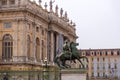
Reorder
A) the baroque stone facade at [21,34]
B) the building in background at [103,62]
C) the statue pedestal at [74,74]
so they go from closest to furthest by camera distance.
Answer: the statue pedestal at [74,74], the baroque stone facade at [21,34], the building in background at [103,62]

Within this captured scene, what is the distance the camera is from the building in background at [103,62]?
5039 inches

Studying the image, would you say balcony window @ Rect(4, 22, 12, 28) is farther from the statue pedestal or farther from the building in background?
the building in background

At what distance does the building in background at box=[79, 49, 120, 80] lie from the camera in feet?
420

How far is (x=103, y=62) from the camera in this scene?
Result: 130m

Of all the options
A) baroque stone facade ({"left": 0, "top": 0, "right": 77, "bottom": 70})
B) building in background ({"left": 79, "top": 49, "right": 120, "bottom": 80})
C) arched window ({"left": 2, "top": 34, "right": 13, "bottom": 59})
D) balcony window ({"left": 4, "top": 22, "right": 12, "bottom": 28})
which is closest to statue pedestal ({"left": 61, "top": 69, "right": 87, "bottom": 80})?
baroque stone facade ({"left": 0, "top": 0, "right": 77, "bottom": 70})

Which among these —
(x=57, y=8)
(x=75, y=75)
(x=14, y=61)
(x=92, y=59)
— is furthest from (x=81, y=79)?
(x=92, y=59)

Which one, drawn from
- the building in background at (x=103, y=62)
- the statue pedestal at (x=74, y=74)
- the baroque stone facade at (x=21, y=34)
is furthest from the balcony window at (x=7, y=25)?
the building in background at (x=103, y=62)

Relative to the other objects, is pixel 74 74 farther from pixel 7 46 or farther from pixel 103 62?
pixel 103 62

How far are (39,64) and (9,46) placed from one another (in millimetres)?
7211

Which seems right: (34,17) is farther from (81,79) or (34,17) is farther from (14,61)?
(81,79)

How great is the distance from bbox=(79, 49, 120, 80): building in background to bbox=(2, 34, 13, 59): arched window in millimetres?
64596

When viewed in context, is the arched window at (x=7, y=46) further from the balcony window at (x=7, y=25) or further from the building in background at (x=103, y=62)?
the building in background at (x=103, y=62)

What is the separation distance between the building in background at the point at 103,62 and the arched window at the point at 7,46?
64596 mm

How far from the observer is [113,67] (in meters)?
130
